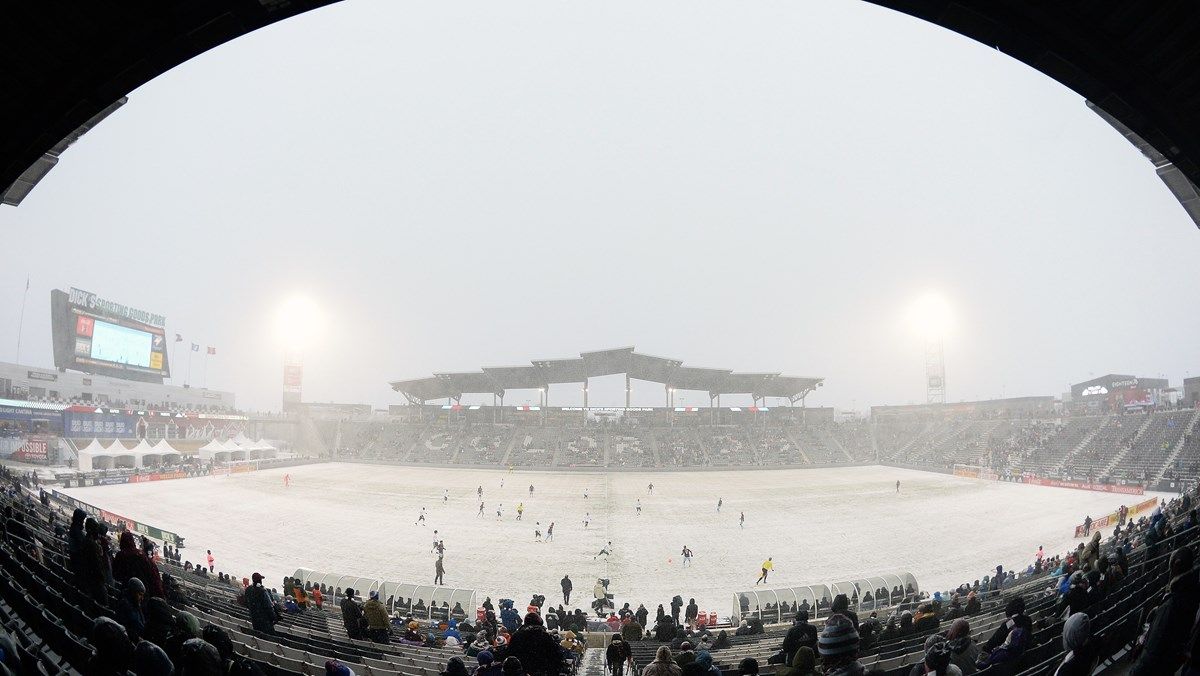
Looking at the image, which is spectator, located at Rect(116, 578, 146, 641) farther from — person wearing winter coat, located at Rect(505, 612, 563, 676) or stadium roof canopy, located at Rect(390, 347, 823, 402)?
stadium roof canopy, located at Rect(390, 347, 823, 402)

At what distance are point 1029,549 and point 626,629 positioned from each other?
22521mm

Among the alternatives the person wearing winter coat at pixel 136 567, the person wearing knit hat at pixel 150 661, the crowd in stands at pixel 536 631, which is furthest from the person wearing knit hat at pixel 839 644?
the person wearing winter coat at pixel 136 567

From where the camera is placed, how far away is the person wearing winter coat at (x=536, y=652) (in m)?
5.53

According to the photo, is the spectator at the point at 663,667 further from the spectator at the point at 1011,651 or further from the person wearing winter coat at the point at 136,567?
the person wearing winter coat at the point at 136,567

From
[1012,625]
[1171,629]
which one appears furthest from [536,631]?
[1171,629]

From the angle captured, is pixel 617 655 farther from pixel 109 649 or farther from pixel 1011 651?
pixel 109 649

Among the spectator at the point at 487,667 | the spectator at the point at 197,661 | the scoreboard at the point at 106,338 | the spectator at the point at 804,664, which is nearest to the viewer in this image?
the spectator at the point at 197,661

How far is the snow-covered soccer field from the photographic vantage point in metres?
20.8

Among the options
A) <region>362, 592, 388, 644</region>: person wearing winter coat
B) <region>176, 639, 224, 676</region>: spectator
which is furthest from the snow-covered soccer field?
<region>176, 639, 224, 676</region>: spectator

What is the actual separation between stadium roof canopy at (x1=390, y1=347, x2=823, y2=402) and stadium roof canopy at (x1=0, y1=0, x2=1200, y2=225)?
55.4 meters

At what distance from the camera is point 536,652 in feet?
18.2

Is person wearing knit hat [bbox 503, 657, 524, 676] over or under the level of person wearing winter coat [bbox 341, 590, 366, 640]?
over

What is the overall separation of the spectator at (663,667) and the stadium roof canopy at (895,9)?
306 inches

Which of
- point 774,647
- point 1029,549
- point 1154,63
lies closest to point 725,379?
point 1029,549
